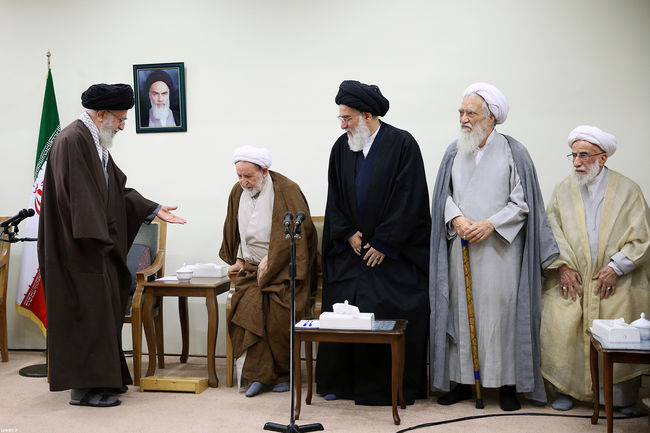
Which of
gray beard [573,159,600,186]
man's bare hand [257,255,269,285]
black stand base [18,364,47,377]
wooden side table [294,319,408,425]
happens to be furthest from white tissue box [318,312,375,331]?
black stand base [18,364,47,377]

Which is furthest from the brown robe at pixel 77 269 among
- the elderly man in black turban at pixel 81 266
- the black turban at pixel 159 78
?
the black turban at pixel 159 78

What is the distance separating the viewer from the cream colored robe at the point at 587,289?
4297 mm

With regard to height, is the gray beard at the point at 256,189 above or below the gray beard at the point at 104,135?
below

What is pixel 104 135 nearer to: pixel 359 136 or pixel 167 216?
pixel 167 216

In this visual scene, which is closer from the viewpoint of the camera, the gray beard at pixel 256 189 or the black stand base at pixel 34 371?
the gray beard at pixel 256 189

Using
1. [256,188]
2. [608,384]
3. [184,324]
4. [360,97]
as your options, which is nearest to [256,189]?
[256,188]

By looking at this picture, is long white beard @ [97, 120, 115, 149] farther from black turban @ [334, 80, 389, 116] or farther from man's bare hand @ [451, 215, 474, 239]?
man's bare hand @ [451, 215, 474, 239]

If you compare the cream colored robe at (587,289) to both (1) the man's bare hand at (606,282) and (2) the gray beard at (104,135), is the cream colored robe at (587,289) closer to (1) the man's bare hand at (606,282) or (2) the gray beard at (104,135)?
(1) the man's bare hand at (606,282)

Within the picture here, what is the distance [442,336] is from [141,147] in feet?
10.8

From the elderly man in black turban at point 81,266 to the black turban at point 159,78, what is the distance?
1575mm

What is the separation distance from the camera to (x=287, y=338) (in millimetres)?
4840

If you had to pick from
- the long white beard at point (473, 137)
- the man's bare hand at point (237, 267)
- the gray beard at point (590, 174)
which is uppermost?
the long white beard at point (473, 137)

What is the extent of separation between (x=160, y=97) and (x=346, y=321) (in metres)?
3.17

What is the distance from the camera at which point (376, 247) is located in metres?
4.48
